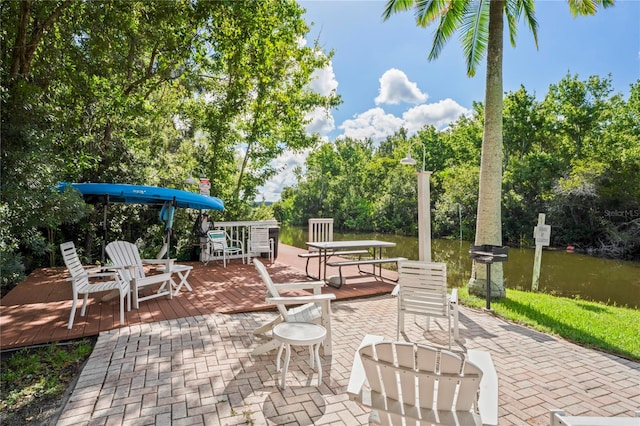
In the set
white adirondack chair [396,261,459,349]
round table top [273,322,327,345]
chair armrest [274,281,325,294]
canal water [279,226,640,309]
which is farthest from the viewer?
canal water [279,226,640,309]

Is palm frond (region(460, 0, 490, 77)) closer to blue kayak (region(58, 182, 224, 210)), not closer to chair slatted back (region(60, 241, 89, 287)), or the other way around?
blue kayak (region(58, 182, 224, 210))

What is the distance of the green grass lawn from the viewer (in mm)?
3916

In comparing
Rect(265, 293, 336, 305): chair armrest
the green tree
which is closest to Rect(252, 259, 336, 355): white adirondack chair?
Rect(265, 293, 336, 305): chair armrest

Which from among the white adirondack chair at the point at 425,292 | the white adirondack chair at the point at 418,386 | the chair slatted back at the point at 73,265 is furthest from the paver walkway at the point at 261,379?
the chair slatted back at the point at 73,265

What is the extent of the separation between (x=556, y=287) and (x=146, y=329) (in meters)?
10.8

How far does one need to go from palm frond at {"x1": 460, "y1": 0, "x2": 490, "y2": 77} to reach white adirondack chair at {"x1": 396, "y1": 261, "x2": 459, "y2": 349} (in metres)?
5.40

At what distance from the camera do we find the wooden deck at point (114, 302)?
3.80 metres

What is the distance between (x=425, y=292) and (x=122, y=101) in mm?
6395

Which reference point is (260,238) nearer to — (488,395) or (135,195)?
(135,195)

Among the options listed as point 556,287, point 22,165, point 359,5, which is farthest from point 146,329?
point 556,287

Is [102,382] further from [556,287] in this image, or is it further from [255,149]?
[556,287]

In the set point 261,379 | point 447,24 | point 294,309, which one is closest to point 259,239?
point 294,309

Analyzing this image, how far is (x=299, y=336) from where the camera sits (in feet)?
9.07

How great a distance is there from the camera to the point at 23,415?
8.04 ft
